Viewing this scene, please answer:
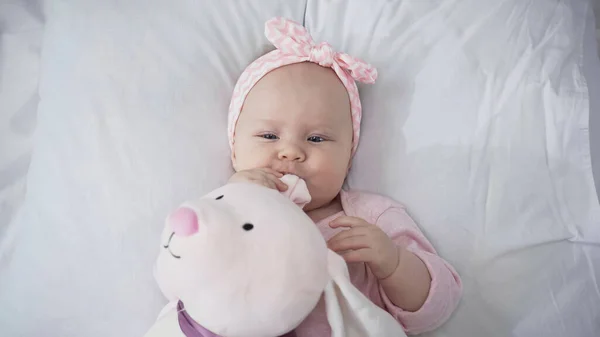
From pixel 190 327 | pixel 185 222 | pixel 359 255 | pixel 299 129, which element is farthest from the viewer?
pixel 299 129

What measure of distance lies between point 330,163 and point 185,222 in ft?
1.49

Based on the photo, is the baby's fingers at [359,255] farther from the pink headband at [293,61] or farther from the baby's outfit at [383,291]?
the pink headband at [293,61]

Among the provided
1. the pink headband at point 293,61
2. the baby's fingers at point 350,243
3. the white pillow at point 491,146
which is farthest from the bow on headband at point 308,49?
the baby's fingers at point 350,243

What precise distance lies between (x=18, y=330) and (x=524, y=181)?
3.20 ft

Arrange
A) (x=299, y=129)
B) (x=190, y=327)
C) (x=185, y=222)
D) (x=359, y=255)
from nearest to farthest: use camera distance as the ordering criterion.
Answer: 1. (x=185, y=222)
2. (x=190, y=327)
3. (x=359, y=255)
4. (x=299, y=129)

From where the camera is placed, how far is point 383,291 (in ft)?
2.97

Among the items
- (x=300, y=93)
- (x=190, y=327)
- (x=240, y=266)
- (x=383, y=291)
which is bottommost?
(x=383, y=291)

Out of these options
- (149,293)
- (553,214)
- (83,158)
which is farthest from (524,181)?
(83,158)

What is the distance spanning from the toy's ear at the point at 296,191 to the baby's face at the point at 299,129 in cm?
6

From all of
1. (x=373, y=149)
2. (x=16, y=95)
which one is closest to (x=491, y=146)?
(x=373, y=149)

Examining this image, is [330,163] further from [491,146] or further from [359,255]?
[491,146]

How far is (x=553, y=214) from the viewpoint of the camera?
0.99 meters

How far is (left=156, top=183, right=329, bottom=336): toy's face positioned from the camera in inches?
22.2

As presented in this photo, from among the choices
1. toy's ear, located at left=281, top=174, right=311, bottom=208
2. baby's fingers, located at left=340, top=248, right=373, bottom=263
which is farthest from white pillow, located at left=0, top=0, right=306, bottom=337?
baby's fingers, located at left=340, top=248, right=373, bottom=263
